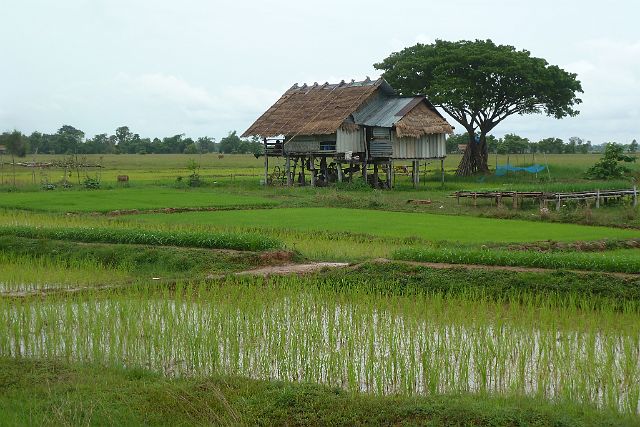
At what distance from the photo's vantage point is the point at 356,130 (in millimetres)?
35656

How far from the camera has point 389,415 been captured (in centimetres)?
620

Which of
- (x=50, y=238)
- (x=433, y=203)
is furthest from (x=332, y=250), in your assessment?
(x=433, y=203)

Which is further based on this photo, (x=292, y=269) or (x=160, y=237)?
(x=160, y=237)

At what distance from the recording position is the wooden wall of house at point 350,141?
34625mm

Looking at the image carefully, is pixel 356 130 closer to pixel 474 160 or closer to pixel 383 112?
pixel 383 112

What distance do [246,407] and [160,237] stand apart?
31.2 feet

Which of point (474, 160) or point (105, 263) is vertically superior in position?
point (474, 160)

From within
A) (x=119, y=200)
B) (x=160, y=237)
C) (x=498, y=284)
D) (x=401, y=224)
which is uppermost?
(x=119, y=200)

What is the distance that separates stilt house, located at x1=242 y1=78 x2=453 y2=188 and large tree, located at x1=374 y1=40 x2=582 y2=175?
2.85 meters

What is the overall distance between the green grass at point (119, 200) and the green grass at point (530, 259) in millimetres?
13120

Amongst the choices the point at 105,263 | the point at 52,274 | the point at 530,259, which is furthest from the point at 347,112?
the point at 52,274

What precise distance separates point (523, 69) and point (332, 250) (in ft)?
84.4

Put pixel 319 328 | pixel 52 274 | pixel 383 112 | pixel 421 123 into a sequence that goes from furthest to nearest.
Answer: pixel 383 112 < pixel 421 123 < pixel 52 274 < pixel 319 328

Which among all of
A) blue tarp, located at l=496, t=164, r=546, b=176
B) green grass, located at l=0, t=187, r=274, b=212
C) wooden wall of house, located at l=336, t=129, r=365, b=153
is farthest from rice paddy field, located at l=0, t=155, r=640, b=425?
blue tarp, located at l=496, t=164, r=546, b=176
